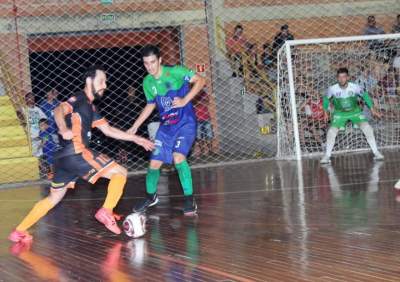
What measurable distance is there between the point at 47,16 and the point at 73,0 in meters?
0.77

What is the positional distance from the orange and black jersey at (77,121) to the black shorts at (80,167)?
6 cm

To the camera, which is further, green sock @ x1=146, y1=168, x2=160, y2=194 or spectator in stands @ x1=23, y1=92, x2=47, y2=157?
spectator in stands @ x1=23, y1=92, x2=47, y2=157

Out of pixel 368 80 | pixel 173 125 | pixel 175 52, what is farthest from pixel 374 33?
pixel 173 125

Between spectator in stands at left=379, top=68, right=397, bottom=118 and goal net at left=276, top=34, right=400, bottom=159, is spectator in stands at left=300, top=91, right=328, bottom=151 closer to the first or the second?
goal net at left=276, top=34, right=400, bottom=159

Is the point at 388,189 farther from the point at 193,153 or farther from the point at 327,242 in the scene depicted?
the point at 193,153

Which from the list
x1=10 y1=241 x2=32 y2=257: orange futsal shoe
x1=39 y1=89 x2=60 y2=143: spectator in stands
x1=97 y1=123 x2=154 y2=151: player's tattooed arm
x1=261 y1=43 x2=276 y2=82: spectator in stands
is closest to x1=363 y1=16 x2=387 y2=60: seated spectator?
x1=261 y1=43 x2=276 y2=82: spectator in stands

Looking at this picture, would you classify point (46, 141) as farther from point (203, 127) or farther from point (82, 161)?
point (82, 161)

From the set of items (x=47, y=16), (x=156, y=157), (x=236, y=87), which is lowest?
(x=156, y=157)

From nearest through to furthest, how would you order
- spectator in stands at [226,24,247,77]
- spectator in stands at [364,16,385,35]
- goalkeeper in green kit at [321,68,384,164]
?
goalkeeper in green kit at [321,68,384,164], spectator in stands at [226,24,247,77], spectator in stands at [364,16,385,35]

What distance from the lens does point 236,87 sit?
16953 mm

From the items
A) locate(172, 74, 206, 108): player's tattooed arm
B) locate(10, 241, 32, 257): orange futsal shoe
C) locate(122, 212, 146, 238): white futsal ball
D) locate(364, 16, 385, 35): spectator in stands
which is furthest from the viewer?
locate(364, 16, 385, 35): spectator in stands

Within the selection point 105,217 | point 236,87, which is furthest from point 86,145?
point 236,87

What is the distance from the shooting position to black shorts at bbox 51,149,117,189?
6383 mm

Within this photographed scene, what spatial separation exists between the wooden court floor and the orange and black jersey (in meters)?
0.85
